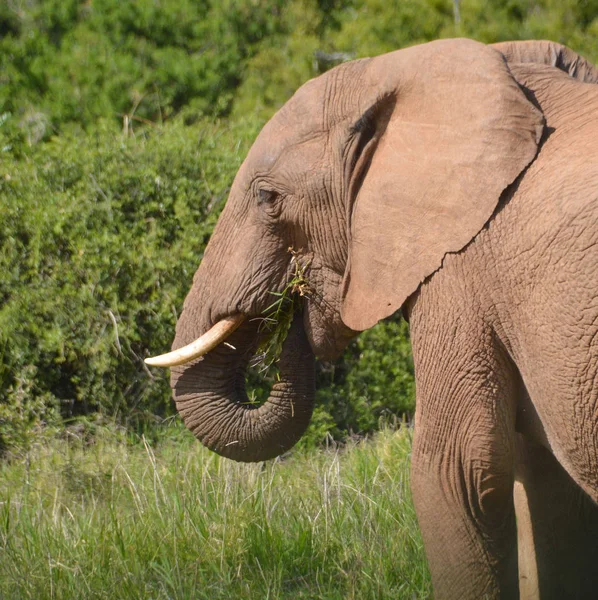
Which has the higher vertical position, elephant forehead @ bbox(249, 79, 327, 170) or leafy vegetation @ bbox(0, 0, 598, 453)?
elephant forehead @ bbox(249, 79, 327, 170)

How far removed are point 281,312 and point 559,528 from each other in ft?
4.16

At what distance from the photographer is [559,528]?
399 cm

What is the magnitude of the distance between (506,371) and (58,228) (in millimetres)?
3647

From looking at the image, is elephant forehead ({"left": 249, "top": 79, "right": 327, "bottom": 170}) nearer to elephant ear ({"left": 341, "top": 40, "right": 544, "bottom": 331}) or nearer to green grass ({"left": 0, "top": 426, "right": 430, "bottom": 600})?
elephant ear ({"left": 341, "top": 40, "right": 544, "bottom": 331})

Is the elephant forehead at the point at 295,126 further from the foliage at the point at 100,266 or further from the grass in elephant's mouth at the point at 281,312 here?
the foliage at the point at 100,266

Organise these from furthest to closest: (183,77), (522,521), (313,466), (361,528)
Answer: (183,77), (313,466), (361,528), (522,521)

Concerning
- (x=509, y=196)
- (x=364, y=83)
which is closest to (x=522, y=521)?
(x=509, y=196)

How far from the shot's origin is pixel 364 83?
3574 mm

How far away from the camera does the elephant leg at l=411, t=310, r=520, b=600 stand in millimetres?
3277

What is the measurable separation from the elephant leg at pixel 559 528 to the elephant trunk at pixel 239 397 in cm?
86

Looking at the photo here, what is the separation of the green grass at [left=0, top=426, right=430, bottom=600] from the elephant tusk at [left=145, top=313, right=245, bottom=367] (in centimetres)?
74

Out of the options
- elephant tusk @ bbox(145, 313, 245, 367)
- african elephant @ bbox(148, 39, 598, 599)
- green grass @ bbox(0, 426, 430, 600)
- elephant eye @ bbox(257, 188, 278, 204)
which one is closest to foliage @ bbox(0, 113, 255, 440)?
green grass @ bbox(0, 426, 430, 600)

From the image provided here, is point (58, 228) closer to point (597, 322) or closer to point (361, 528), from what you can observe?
point (361, 528)

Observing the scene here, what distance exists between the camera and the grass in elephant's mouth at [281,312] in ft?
12.5
